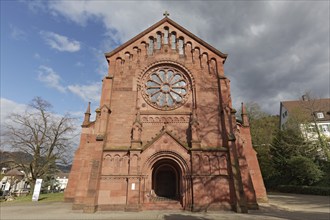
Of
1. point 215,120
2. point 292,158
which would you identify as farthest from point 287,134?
point 215,120

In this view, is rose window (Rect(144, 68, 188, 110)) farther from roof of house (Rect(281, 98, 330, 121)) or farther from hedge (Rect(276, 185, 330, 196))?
hedge (Rect(276, 185, 330, 196))

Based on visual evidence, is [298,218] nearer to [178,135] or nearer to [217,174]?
[217,174]

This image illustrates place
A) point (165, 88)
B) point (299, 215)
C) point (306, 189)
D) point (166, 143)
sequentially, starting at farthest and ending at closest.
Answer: point (306, 189)
point (165, 88)
point (166, 143)
point (299, 215)

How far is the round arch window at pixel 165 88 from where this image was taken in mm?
18406

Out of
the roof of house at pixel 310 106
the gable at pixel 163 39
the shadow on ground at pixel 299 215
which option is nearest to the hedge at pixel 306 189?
the roof of house at pixel 310 106

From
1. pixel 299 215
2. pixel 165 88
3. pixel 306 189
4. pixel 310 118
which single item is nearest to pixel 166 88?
pixel 165 88

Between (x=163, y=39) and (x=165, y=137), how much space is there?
33.6ft

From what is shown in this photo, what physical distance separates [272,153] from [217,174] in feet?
77.2

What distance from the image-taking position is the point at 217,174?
50.0 feet

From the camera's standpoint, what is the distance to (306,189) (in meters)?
27.0

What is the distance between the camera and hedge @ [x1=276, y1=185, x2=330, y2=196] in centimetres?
2461

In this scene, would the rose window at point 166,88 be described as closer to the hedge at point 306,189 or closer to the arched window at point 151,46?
the arched window at point 151,46

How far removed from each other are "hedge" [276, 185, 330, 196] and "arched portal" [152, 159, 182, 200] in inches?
777

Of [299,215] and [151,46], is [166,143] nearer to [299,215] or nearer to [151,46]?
[299,215]
